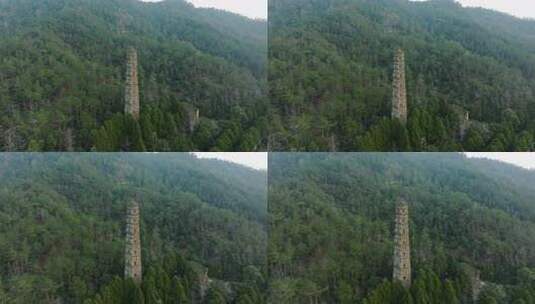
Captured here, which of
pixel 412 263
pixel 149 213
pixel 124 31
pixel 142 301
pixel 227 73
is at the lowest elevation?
pixel 142 301

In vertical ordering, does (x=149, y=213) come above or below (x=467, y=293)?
above

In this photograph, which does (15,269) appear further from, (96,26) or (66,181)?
(96,26)

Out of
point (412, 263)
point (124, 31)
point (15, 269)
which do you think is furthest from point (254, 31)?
point (15, 269)

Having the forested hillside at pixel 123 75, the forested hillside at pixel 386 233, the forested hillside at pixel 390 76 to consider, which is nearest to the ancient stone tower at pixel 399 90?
the forested hillside at pixel 390 76

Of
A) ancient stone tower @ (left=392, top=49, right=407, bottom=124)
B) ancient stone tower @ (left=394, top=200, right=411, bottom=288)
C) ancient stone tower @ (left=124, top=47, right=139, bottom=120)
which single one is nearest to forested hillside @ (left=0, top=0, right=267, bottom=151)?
ancient stone tower @ (left=124, top=47, right=139, bottom=120)

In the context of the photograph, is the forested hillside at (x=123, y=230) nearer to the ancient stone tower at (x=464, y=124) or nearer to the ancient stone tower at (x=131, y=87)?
the ancient stone tower at (x=131, y=87)

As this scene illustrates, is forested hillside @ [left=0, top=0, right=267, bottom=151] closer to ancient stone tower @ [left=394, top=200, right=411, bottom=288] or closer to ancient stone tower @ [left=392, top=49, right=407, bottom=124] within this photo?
ancient stone tower @ [left=392, top=49, right=407, bottom=124]
